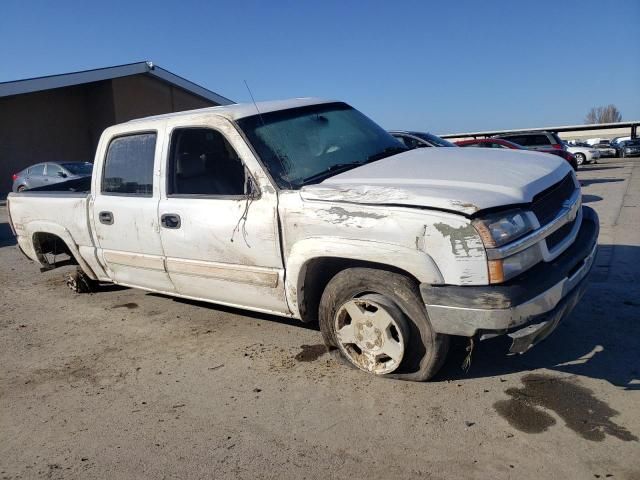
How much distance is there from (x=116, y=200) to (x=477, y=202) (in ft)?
10.4

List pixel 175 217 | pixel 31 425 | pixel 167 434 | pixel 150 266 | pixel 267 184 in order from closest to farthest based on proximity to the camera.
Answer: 1. pixel 167 434
2. pixel 31 425
3. pixel 267 184
4. pixel 175 217
5. pixel 150 266

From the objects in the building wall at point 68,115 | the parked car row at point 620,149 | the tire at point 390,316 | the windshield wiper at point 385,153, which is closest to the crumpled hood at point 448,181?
the windshield wiper at point 385,153

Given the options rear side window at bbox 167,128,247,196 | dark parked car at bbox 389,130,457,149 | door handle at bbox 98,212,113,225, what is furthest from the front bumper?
dark parked car at bbox 389,130,457,149

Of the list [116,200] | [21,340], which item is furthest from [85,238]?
[21,340]

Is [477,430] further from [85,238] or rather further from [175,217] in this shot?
[85,238]

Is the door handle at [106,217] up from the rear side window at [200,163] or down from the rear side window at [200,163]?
down

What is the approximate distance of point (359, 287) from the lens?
3.32 metres

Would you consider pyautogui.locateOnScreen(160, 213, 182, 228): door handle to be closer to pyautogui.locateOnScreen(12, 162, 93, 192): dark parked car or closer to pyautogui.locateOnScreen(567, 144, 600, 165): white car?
pyautogui.locateOnScreen(12, 162, 93, 192): dark parked car

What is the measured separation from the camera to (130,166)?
455 cm

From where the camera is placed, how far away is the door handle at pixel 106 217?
15.2 feet

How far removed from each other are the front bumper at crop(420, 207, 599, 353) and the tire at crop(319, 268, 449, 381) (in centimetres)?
17

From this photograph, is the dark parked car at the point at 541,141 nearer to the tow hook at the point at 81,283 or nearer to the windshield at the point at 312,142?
the windshield at the point at 312,142

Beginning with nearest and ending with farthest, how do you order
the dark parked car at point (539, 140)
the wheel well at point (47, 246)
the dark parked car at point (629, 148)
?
1. the wheel well at point (47, 246)
2. the dark parked car at point (539, 140)
3. the dark parked car at point (629, 148)

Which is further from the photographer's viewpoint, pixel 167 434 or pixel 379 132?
pixel 379 132
